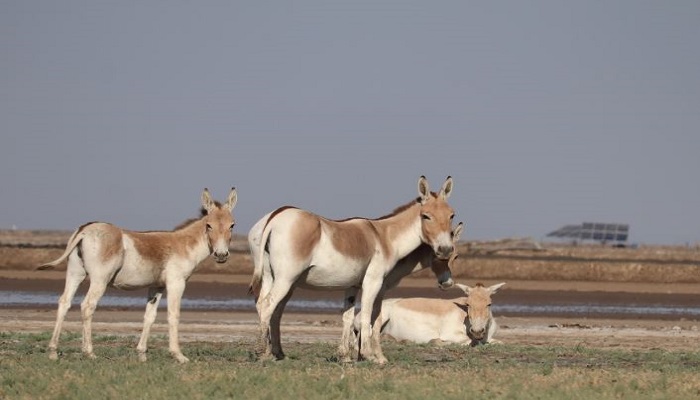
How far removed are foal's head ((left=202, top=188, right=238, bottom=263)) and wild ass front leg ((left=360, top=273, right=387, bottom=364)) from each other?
2.11 m

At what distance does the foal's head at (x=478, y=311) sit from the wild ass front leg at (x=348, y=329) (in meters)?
3.56

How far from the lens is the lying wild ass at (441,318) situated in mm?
23031

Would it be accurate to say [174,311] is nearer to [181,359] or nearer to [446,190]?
[181,359]

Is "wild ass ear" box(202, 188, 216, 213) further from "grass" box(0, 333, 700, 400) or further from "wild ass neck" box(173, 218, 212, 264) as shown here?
"grass" box(0, 333, 700, 400)

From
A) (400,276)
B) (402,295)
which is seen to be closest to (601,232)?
(402,295)

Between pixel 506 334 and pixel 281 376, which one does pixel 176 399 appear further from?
pixel 506 334

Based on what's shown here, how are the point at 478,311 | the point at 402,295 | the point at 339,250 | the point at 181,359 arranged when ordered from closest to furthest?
the point at 181,359 → the point at 339,250 → the point at 478,311 → the point at 402,295

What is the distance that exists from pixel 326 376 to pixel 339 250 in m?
3.00

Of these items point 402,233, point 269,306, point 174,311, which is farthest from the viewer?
point 402,233

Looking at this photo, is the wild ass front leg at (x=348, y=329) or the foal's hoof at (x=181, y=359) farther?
the wild ass front leg at (x=348, y=329)

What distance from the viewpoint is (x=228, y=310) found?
3428 cm

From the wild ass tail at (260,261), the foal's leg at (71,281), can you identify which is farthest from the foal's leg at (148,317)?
the wild ass tail at (260,261)

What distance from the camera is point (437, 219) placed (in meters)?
19.4

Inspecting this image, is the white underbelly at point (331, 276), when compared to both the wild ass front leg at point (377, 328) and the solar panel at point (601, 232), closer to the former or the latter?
the wild ass front leg at point (377, 328)
